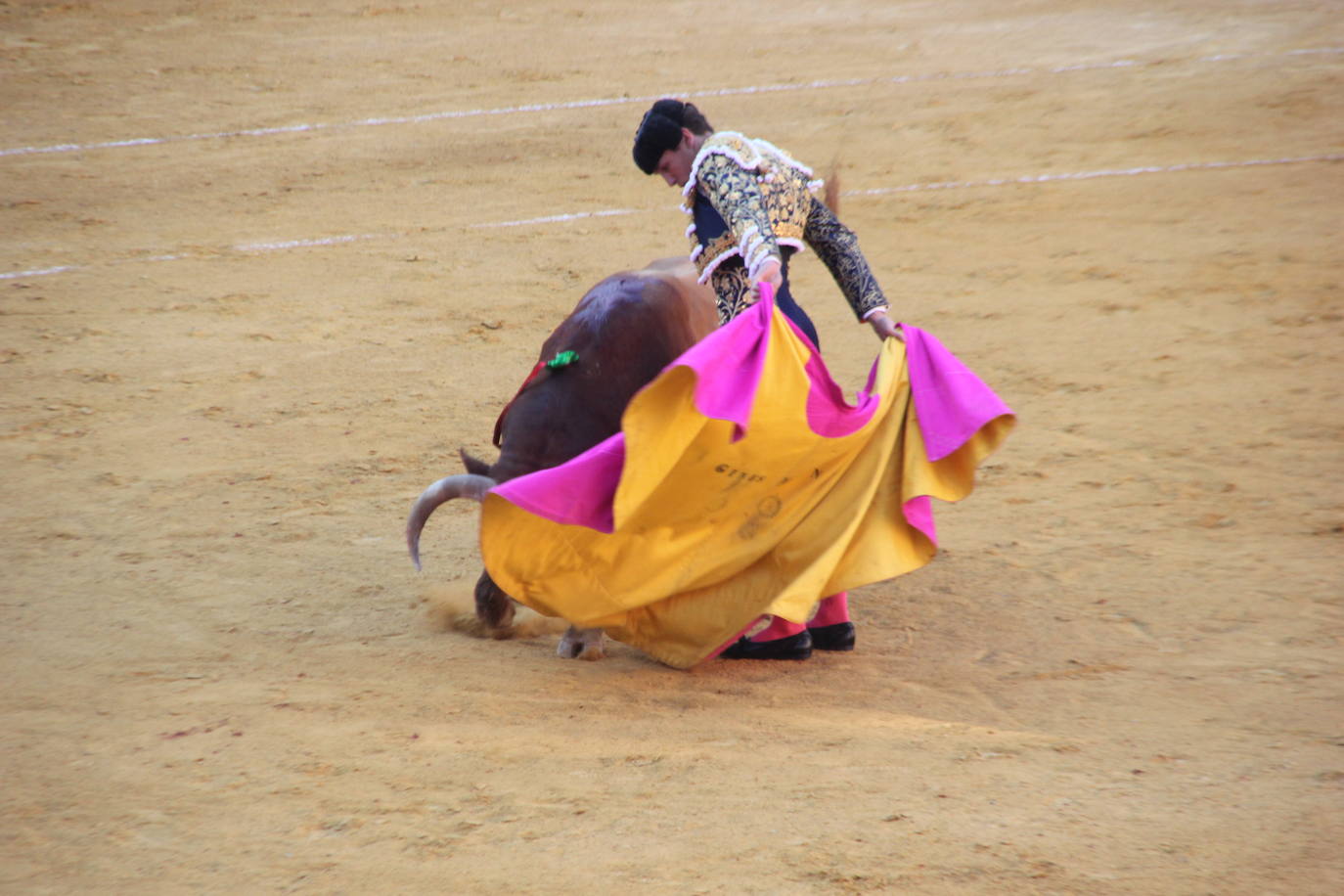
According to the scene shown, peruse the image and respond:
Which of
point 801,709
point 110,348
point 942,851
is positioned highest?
point 942,851

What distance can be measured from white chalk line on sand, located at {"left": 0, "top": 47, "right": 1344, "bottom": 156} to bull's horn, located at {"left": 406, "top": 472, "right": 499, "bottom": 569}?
6.78 meters

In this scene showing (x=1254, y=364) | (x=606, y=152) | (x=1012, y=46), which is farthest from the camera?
(x=1012, y=46)

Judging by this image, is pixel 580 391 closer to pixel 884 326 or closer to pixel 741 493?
pixel 741 493

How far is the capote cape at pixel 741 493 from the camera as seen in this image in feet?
10.5

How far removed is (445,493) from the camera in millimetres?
3818

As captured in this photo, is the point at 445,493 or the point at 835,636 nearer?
the point at 835,636

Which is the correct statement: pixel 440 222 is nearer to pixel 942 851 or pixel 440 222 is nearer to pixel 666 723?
pixel 666 723

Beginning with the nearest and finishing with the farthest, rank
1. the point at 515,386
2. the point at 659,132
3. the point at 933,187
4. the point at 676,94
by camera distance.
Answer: the point at 659,132 → the point at 515,386 → the point at 933,187 → the point at 676,94

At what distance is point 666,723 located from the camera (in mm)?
3143

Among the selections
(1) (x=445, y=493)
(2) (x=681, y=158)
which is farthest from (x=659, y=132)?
(1) (x=445, y=493)

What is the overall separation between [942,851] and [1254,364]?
4.25 meters

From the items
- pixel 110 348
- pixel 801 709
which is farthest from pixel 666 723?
pixel 110 348

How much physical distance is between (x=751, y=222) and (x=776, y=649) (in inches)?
46.5

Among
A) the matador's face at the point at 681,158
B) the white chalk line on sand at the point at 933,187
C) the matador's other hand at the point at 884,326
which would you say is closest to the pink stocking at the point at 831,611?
the matador's other hand at the point at 884,326
